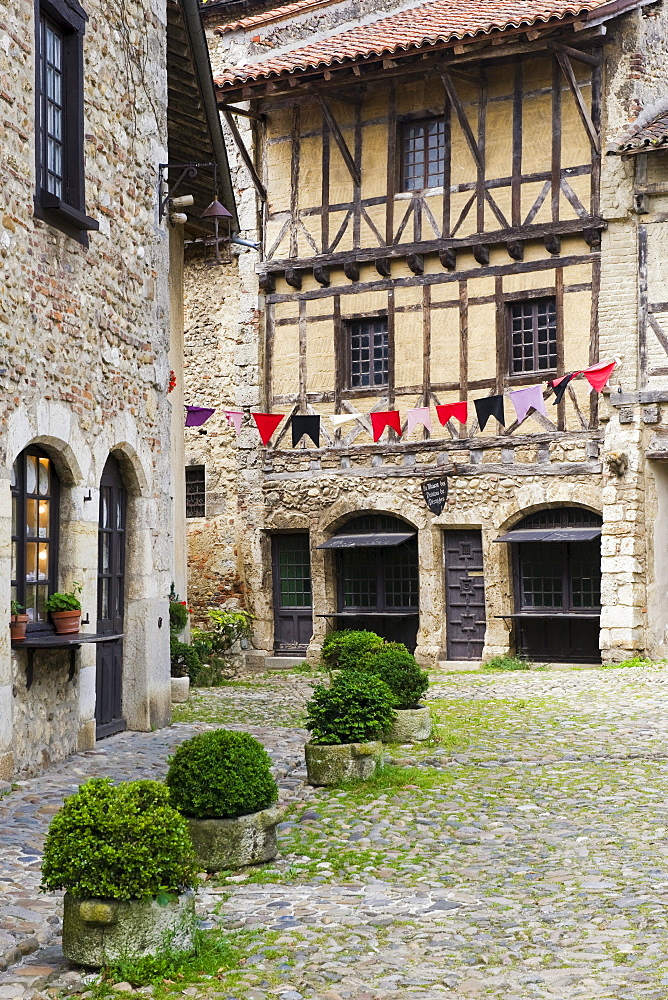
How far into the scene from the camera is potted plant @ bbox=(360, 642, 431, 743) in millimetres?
9203

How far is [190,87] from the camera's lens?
11695mm

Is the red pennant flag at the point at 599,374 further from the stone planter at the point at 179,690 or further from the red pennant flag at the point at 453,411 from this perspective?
the stone planter at the point at 179,690

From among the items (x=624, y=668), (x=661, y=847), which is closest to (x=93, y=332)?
(x=661, y=847)

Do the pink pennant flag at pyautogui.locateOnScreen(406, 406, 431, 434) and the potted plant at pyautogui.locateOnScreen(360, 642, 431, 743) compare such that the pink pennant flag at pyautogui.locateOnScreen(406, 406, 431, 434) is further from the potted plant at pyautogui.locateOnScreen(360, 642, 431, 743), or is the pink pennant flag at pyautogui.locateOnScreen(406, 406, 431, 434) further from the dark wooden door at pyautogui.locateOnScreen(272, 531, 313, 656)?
the potted plant at pyautogui.locateOnScreen(360, 642, 431, 743)

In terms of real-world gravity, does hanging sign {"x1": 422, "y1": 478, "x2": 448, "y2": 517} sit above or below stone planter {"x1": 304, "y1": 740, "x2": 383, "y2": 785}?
above

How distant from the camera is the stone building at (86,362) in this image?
7734mm

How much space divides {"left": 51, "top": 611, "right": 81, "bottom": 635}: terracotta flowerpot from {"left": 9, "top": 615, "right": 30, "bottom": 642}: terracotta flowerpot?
0.49 meters

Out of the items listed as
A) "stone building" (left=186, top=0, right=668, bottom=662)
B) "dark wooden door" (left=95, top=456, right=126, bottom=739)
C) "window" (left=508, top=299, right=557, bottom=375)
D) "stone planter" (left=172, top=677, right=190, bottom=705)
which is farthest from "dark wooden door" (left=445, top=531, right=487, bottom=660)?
"dark wooden door" (left=95, top=456, right=126, bottom=739)

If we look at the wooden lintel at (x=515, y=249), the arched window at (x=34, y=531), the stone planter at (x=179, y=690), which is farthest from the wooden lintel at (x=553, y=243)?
the arched window at (x=34, y=531)

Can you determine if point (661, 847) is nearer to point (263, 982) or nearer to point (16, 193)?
point (263, 982)

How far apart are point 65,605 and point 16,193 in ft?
8.97

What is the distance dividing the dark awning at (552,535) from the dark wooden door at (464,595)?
611mm

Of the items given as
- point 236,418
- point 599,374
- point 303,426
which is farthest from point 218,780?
point 236,418

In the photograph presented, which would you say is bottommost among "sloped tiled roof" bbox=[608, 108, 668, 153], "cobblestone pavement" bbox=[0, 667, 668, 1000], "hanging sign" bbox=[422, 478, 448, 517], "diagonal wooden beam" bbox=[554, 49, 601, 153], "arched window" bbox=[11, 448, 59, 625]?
"cobblestone pavement" bbox=[0, 667, 668, 1000]
